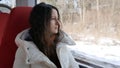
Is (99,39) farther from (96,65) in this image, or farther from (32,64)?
(32,64)

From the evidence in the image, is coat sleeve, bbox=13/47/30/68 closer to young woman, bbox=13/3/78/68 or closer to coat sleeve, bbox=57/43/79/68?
young woman, bbox=13/3/78/68

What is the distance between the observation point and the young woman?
1.73 meters

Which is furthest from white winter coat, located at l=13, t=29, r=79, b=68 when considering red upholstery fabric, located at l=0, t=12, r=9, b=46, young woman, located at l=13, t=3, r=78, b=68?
red upholstery fabric, located at l=0, t=12, r=9, b=46

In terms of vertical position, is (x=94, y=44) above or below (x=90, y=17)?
below

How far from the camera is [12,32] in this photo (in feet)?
6.53

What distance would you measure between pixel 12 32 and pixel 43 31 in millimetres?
303

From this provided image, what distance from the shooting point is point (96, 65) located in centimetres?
190

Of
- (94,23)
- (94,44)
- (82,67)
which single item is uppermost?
(94,23)

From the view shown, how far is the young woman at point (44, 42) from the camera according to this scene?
1.73 m

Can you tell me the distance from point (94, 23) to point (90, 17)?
0.06 meters

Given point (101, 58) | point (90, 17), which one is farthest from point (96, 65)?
point (90, 17)

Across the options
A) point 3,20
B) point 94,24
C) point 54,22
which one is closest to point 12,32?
point 3,20

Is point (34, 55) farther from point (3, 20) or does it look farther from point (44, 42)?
point (3, 20)

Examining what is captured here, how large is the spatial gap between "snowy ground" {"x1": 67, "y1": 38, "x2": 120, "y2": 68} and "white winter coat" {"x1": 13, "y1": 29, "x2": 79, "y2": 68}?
0.84 ft
